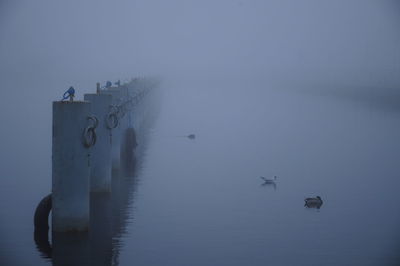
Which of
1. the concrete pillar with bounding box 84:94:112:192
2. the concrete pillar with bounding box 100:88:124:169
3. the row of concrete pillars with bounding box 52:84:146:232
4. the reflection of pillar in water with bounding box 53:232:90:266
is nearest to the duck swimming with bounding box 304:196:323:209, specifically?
the concrete pillar with bounding box 84:94:112:192

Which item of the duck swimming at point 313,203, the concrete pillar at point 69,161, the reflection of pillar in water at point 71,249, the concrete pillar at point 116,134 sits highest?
the concrete pillar at point 116,134

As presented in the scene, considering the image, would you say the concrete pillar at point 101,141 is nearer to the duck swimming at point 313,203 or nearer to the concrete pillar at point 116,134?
the concrete pillar at point 116,134

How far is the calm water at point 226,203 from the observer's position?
19453mm

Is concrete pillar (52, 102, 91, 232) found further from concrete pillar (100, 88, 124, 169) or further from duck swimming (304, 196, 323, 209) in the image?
duck swimming (304, 196, 323, 209)

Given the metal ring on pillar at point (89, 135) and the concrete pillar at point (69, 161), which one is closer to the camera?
the concrete pillar at point (69, 161)

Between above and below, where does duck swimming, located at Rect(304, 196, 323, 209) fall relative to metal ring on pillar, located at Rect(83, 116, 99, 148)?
below

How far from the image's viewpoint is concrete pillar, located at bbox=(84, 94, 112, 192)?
931 inches

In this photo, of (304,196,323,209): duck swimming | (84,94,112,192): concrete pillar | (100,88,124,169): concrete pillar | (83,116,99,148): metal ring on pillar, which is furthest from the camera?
(100,88,124,169): concrete pillar

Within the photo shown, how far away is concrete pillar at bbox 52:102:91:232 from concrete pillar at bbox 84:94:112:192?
15.7 feet

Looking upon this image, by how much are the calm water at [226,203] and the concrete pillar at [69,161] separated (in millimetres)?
1197

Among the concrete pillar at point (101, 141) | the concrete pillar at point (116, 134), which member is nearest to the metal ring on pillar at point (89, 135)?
the concrete pillar at point (101, 141)

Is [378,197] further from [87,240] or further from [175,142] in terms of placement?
[175,142]

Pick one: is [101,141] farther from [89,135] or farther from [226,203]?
[226,203]

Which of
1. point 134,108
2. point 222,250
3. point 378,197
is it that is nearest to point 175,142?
point 134,108
